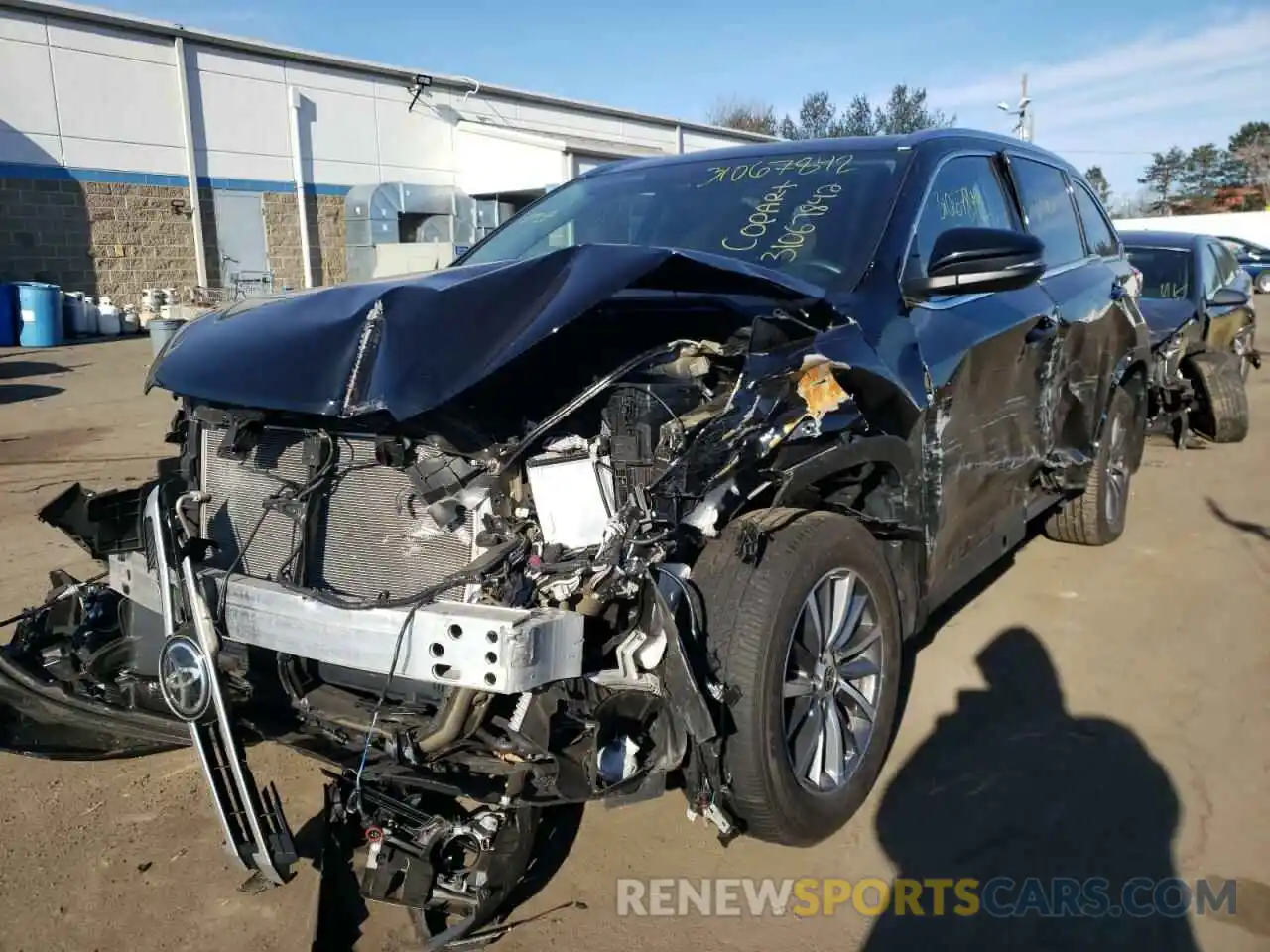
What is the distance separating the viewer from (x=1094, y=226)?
5.52 meters

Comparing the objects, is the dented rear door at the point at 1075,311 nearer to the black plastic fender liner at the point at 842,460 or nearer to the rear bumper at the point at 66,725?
the black plastic fender liner at the point at 842,460

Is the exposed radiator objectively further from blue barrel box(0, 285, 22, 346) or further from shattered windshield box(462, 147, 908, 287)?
blue barrel box(0, 285, 22, 346)

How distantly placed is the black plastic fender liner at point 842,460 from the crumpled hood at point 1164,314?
5.39 meters

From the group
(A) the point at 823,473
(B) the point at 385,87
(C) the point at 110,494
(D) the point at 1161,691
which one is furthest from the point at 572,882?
(B) the point at 385,87

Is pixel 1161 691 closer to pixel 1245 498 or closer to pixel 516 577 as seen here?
pixel 516 577

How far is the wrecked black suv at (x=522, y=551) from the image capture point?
7.78 ft

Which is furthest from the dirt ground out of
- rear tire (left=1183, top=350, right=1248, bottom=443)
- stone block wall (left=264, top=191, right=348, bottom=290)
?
stone block wall (left=264, top=191, right=348, bottom=290)

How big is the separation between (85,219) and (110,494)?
19.3m

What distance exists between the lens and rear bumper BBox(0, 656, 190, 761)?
279cm

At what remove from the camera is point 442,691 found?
2.52 metres

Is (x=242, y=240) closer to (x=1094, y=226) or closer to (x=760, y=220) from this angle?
(x=1094, y=226)

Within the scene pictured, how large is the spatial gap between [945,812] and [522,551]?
164cm

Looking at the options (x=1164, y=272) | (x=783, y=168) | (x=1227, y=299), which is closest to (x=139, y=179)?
(x=1164, y=272)

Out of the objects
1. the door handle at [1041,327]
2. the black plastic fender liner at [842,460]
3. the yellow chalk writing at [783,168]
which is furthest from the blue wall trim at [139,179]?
the black plastic fender liner at [842,460]
